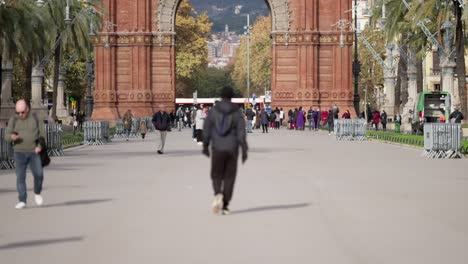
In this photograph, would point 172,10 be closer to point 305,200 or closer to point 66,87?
point 66,87

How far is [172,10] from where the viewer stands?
7119 cm

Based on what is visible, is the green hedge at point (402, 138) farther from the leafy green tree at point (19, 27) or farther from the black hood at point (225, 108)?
the black hood at point (225, 108)

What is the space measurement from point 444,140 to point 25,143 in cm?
1761

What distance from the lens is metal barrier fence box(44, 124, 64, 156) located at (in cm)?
3453

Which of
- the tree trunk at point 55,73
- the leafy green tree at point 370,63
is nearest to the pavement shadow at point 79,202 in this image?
the tree trunk at point 55,73

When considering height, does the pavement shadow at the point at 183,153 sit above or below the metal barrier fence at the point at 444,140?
below

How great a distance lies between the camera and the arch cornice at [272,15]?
69.8 meters

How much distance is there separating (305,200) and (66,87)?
261ft

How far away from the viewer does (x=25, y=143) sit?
17172 millimetres

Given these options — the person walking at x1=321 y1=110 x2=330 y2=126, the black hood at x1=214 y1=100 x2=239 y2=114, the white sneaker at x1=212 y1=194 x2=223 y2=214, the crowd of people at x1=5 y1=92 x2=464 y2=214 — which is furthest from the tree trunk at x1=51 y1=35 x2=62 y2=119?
the white sneaker at x1=212 y1=194 x2=223 y2=214

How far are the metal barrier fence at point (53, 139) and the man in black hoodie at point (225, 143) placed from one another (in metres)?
19.5

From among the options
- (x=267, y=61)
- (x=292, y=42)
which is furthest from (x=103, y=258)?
(x=267, y=61)

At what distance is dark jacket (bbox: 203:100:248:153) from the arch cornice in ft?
178

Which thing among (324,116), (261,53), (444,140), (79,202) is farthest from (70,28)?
(261,53)
